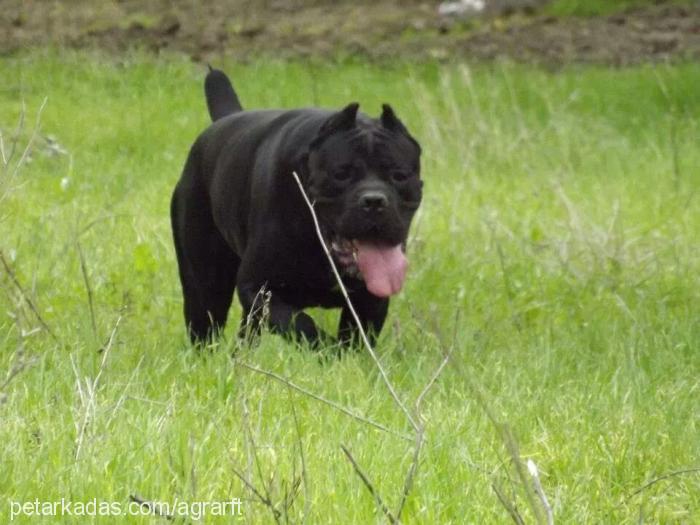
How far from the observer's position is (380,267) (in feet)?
19.5

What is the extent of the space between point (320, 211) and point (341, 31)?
1333 cm

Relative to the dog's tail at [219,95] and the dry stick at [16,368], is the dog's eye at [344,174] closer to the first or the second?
the dog's tail at [219,95]

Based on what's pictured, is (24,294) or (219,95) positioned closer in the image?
(24,294)

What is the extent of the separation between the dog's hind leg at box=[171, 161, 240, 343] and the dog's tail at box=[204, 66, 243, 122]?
502 mm

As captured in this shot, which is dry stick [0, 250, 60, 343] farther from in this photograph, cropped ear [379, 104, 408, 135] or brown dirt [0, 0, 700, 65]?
brown dirt [0, 0, 700, 65]

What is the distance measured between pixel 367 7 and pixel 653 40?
4.36 meters

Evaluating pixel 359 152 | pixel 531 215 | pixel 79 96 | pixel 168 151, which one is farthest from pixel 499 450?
pixel 79 96

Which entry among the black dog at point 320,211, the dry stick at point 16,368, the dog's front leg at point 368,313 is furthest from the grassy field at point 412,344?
the black dog at point 320,211

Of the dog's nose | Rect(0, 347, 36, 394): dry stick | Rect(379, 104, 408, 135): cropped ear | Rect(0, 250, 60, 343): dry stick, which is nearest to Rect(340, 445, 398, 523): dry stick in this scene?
Rect(0, 347, 36, 394): dry stick

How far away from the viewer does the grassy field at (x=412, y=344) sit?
13.1ft

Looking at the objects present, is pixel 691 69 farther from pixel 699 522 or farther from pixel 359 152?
pixel 699 522

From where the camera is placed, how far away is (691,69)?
52.7 feet

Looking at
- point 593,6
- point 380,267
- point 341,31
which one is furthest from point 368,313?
point 593,6

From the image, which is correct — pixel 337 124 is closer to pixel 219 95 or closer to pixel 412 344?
pixel 412 344
